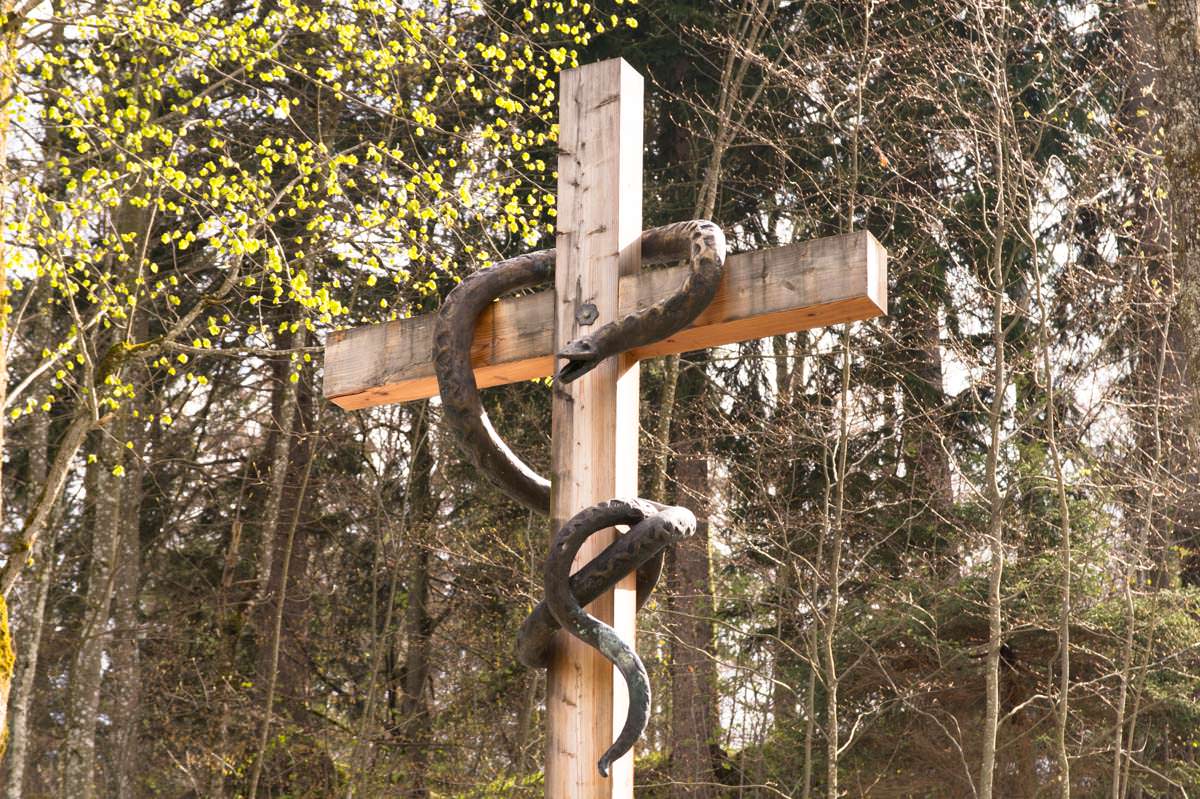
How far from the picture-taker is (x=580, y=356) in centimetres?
264

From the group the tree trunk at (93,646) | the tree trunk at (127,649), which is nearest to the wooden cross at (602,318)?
the tree trunk at (93,646)

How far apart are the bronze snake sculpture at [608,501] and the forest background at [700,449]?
4785 mm

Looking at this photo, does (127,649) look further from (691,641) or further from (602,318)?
(602,318)

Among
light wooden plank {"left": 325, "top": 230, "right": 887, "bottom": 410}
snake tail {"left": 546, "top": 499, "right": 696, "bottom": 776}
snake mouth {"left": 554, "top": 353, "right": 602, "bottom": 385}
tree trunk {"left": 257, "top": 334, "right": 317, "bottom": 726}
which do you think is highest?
tree trunk {"left": 257, "top": 334, "right": 317, "bottom": 726}

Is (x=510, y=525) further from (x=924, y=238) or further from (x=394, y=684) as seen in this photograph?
(x=924, y=238)

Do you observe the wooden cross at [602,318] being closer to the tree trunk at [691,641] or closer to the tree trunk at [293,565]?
the tree trunk at [691,641]

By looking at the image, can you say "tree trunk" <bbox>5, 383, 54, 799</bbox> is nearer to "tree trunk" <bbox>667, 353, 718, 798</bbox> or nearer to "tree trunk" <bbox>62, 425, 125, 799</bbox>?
"tree trunk" <bbox>62, 425, 125, 799</bbox>

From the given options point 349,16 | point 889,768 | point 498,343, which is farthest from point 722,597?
point 498,343

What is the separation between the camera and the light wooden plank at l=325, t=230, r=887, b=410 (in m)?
2.59

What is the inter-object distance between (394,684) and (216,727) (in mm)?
1730

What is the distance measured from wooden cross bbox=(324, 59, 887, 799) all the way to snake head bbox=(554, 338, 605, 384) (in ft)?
0.18

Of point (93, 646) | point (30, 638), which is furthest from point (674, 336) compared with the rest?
point (93, 646)

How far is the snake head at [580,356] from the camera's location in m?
2.63

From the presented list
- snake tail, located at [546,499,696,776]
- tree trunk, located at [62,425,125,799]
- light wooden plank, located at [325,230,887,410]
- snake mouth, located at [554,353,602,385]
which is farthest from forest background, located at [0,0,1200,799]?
snake tail, located at [546,499,696,776]
